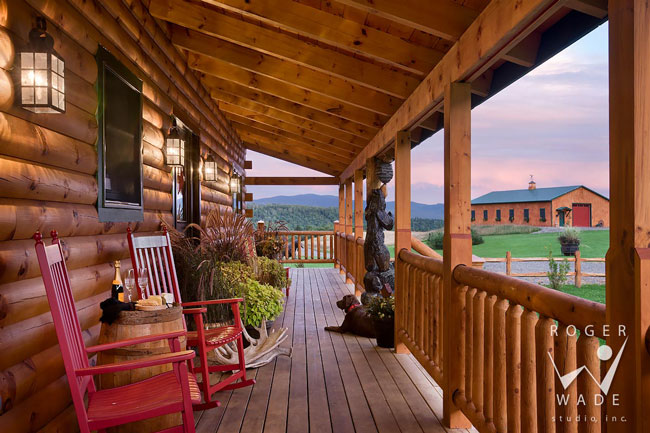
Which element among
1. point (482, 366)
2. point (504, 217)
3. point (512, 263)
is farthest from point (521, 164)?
point (482, 366)

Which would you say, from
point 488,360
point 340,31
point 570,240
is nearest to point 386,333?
point 488,360

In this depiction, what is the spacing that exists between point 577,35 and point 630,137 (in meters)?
1.07

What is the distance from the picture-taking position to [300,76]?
4.63 m

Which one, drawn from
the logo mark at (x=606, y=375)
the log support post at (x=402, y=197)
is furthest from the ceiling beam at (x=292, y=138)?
the logo mark at (x=606, y=375)

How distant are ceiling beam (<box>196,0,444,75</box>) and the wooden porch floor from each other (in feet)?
7.42

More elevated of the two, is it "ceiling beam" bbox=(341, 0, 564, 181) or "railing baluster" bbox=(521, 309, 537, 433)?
"ceiling beam" bbox=(341, 0, 564, 181)

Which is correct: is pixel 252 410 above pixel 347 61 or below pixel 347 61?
below

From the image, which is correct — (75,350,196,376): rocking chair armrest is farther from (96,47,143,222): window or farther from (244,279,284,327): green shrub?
(244,279,284,327): green shrub

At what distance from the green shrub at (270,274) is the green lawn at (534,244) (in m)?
6.30

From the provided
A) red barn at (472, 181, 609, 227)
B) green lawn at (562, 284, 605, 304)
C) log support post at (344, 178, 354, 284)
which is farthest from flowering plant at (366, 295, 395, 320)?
green lawn at (562, 284, 605, 304)

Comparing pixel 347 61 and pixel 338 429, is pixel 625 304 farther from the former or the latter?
pixel 347 61

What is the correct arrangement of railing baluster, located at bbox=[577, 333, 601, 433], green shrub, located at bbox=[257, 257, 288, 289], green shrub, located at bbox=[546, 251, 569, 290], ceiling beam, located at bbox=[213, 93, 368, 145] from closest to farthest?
1. railing baluster, located at bbox=[577, 333, 601, 433]
2. green shrub, located at bbox=[257, 257, 288, 289]
3. ceiling beam, located at bbox=[213, 93, 368, 145]
4. green shrub, located at bbox=[546, 251, 569, 290]

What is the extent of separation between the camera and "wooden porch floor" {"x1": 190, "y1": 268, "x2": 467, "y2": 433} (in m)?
2.78

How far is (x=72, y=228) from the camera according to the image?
8.07ft
